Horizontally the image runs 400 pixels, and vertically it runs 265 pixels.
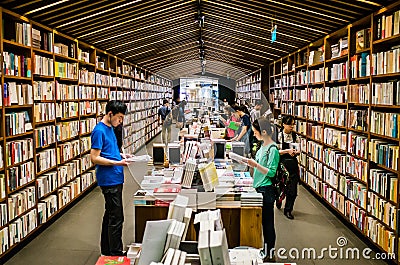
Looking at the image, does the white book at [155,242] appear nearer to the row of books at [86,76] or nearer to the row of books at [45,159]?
the row of books at [45,159]

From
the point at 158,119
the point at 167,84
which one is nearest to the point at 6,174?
the point at 158,119

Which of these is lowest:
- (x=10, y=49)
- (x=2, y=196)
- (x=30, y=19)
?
(x=2, y=196)

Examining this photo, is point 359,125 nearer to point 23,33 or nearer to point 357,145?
point 357,145

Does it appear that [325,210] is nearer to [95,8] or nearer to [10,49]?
[95,8]

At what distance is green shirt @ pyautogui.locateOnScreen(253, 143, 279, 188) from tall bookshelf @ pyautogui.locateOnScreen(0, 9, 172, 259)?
2845 millimetres

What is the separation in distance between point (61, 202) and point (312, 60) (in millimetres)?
5351

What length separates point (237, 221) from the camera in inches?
166

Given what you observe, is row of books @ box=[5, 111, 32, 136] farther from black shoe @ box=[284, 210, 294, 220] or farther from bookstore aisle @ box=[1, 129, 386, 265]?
black shoe @ box=[284, 210, 294, 220]

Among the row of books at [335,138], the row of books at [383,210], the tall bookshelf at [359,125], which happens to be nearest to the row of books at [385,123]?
the tall bookshelf at [359,125]

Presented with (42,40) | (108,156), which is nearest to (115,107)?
(108,156)

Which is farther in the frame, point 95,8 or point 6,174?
point 95,8

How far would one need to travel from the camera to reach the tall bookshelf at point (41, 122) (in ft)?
Result: 15.7

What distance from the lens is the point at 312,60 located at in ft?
26.6

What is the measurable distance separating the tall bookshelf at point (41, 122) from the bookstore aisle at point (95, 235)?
19 cm
